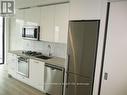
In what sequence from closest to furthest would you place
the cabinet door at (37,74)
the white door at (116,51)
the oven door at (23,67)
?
the white door at (116,51), the cabinet door at (37,74), the oven door at (23,67)

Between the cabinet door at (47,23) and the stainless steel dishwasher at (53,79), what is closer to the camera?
the stainless steel dishwasher at (53,79)

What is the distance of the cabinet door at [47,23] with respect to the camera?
Result: 390cm

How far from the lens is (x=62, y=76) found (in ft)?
10.9

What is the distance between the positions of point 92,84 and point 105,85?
27 centimetres

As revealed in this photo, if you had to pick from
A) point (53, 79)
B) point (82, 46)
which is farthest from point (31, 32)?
point (82, 46)

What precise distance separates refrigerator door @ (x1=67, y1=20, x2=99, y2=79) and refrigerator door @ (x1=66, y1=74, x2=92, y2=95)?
107 mm

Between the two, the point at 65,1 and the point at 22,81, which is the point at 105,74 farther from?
the point at 22,81

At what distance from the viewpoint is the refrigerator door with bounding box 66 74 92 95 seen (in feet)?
9.16

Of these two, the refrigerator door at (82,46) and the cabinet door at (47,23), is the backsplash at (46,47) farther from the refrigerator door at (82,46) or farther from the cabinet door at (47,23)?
the refrigerator door at (82,46)

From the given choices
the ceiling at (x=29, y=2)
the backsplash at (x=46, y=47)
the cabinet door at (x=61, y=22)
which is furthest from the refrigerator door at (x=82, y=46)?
the ceiling at (x=29, y=2)

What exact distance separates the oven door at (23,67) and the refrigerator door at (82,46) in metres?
1.74

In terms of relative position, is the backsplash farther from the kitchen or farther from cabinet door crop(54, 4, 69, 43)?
cabinet door crop(54, 4, 69, 43)

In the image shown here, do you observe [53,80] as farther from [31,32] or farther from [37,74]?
[31,32]

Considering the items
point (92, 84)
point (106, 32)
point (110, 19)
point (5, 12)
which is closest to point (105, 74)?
point (92, 84)
